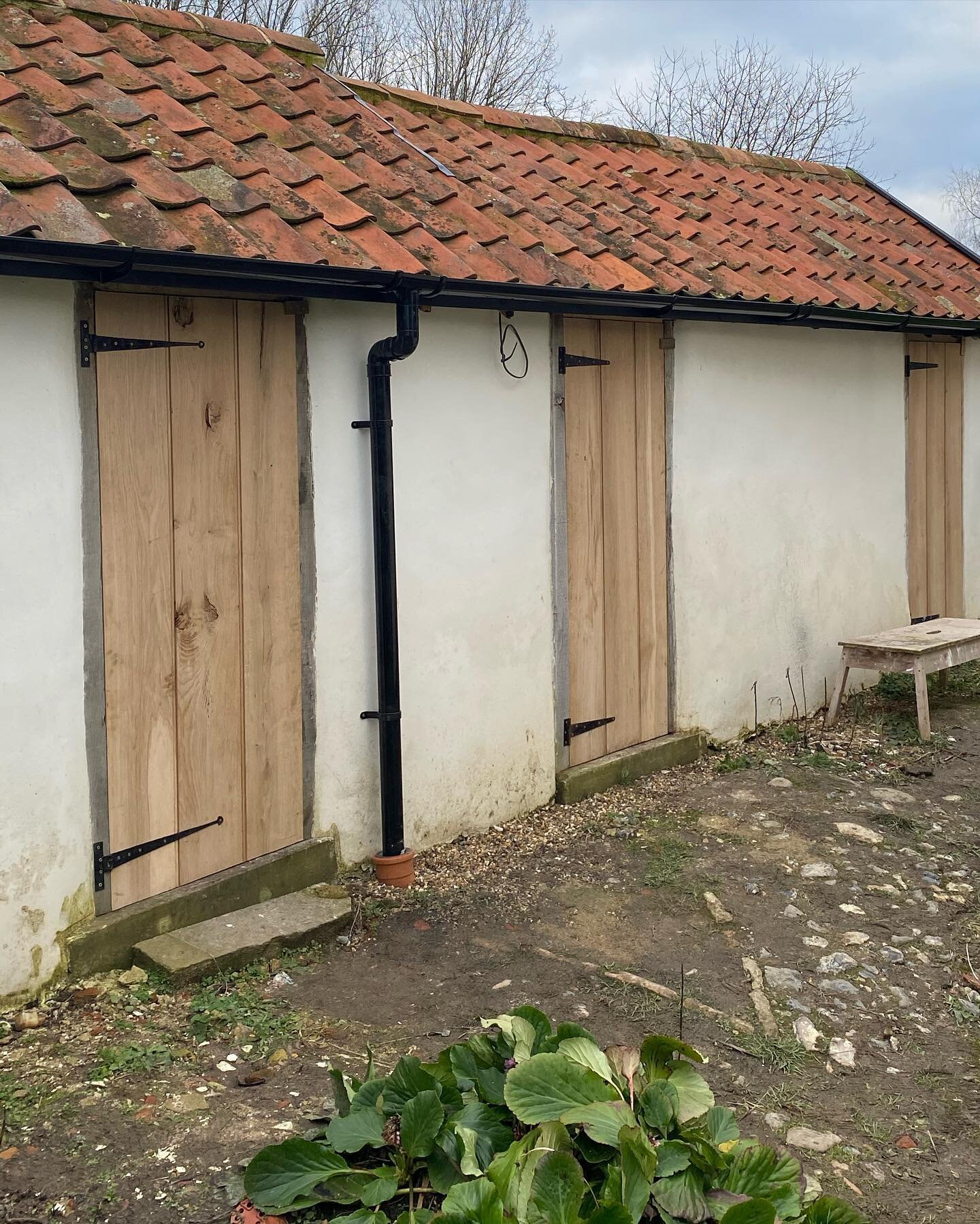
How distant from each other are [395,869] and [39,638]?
1.96 metres

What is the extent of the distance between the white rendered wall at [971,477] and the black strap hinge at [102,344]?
23.3 feet

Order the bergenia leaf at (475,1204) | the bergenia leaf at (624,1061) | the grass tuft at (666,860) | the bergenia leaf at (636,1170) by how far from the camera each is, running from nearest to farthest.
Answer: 1. the bergenia leaf at (475,1204)
2. the bergenia leaf at (636,1170)
3. the bergenia leaf at (624,1061)
4. the grass tuft at (666,860)

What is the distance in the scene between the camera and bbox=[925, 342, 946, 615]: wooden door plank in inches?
375

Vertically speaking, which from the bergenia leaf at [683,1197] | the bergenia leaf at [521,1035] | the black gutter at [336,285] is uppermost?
the black gutter at [336,285]

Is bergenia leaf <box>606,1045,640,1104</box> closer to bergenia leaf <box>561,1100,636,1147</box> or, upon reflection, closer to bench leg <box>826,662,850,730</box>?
bergenia leaf <box>561,1100,636,1147</box>

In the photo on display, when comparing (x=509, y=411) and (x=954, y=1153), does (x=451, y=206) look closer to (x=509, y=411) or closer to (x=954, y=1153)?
(x=509, y=411)

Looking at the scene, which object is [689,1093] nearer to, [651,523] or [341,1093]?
[341,1093]

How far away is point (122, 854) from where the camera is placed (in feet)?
15.4

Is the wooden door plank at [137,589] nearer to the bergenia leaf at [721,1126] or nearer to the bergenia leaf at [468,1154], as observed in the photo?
the bergenia leaf at [468,1154]

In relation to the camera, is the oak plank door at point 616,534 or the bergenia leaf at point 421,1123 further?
the oak plank door at point 616,534

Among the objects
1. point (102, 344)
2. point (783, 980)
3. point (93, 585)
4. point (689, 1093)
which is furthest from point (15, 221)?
point (783, 980)

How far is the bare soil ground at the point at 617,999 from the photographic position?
11.7 ft

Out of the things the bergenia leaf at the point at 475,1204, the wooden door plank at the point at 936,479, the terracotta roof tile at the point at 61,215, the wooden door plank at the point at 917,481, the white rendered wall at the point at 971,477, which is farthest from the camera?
the white rendered wall at the point at 971,477

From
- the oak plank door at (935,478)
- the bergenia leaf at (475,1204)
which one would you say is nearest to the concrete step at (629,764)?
the oak plank door at (935,478)
